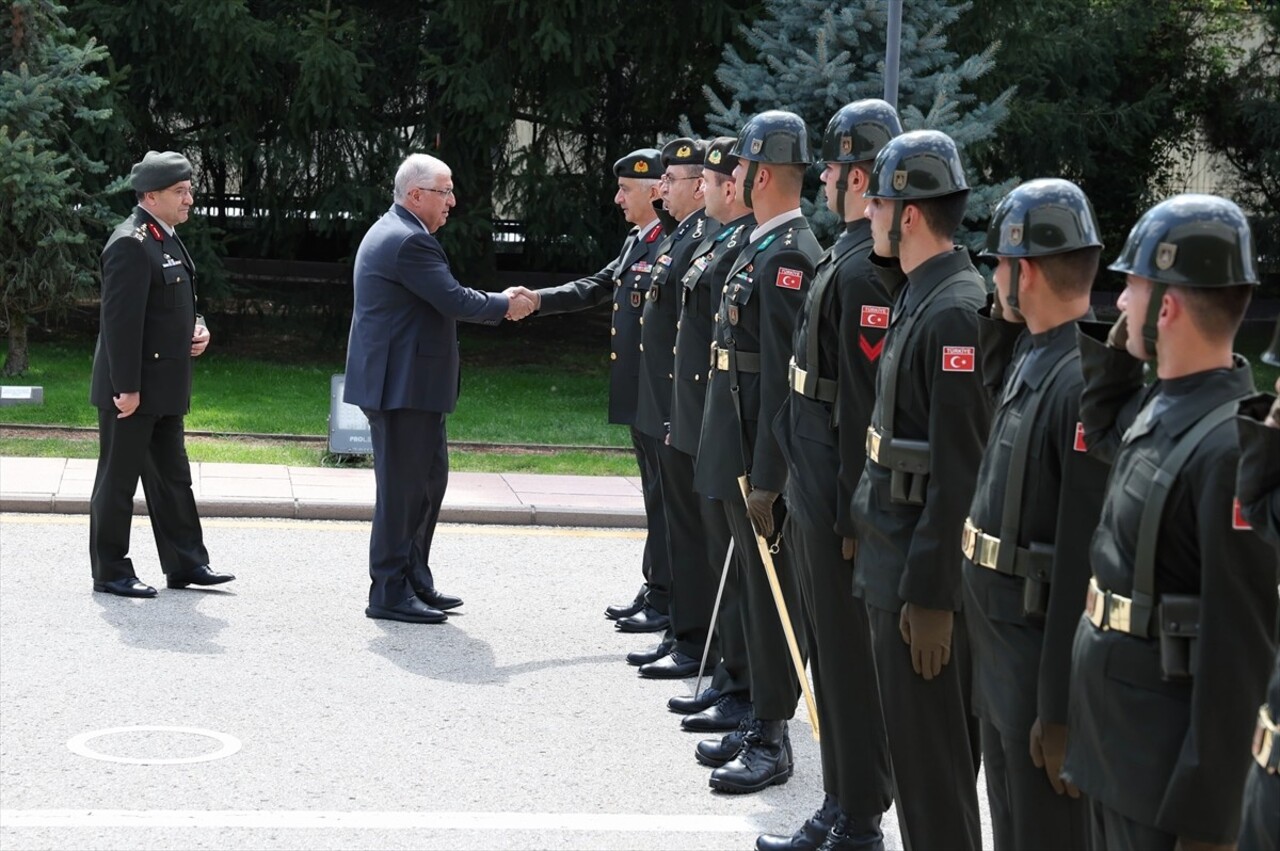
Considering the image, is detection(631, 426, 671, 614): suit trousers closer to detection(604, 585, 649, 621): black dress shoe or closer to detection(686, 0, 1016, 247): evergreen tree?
detection(604, 585, 649, 621): black dress shoe

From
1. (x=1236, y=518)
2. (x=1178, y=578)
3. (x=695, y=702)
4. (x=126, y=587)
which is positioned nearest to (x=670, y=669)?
(x=695, y=702)

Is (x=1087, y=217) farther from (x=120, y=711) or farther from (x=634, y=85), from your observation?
(x=634, y=85)

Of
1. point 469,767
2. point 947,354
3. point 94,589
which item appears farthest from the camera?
point 94,589

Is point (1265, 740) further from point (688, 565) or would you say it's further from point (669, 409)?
point (669, 409)

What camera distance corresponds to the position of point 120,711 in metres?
7.24

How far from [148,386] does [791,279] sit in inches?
168

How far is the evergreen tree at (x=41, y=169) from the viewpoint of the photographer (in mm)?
16125

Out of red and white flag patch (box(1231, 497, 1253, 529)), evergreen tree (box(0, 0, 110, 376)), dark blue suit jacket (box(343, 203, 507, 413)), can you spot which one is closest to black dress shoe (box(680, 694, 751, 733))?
dark blue suit jacket (box(343, 203, 507, 413))

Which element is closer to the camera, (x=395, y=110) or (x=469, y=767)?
(x=469, y=767)

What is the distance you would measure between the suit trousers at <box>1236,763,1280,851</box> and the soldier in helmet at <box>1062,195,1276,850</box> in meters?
0.33

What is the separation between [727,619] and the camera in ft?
24.4

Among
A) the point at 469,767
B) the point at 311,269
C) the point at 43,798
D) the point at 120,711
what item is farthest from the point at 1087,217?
the point at 311,269

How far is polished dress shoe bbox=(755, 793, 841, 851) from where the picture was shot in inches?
227

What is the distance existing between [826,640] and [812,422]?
0.71 meters
